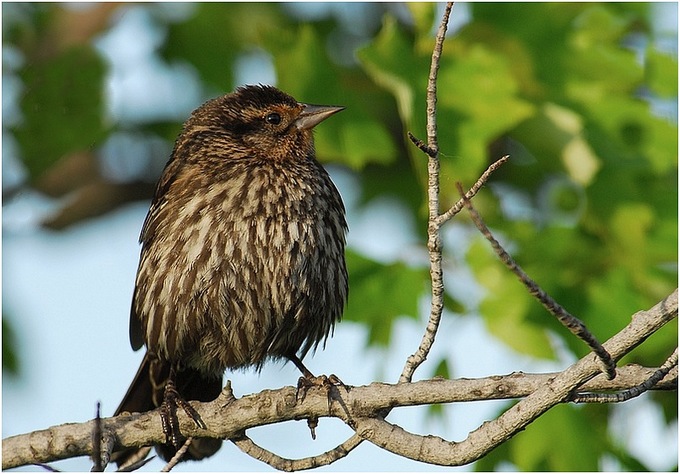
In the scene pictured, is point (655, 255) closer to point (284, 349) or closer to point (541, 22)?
point (541, 22)

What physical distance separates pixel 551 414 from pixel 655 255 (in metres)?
1.05

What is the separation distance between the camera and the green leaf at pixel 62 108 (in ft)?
20.6

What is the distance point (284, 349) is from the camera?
494 centimetres

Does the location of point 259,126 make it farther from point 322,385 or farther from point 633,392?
point 633,392

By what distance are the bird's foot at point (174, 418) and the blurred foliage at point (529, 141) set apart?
1417 mm

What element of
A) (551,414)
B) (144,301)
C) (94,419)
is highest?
(551,414)

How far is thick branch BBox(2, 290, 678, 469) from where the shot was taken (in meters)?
3.05

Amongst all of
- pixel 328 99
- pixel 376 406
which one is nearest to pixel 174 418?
pixel 376 406

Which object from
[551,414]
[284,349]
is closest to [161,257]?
[284,349]

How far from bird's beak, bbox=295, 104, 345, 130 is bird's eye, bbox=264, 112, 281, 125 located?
0.30ft

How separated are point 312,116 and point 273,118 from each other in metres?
0.19

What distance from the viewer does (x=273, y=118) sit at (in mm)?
5211

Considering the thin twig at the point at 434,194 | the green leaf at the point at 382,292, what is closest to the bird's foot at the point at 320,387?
the thin twig at the point at 434,194

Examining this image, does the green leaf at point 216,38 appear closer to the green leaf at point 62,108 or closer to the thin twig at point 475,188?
the green leaf at point 62,108
